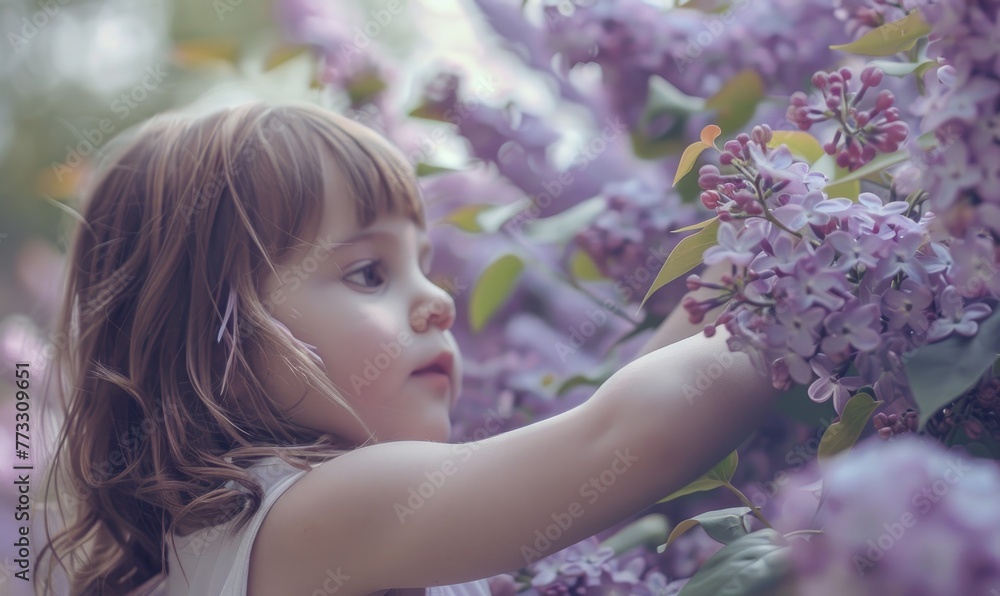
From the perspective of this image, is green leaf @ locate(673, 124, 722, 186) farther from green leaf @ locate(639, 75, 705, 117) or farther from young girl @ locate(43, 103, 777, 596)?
green leaf @ locate(639, 75, 705, 117)

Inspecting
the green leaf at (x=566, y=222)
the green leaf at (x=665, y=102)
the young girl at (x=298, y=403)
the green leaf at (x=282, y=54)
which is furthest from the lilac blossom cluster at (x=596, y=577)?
the green leaf at (x=282, y=54)

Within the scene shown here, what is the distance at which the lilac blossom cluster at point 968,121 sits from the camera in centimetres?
39

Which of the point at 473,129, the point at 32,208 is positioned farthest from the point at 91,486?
the point at 32,208

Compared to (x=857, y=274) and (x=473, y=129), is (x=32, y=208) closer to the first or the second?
(x=473, y=129)

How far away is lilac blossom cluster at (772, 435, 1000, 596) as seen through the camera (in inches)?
14.8

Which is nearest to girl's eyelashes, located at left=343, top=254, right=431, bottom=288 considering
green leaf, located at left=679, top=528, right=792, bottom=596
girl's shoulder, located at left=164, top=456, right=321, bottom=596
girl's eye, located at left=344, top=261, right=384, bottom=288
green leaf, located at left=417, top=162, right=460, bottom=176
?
girl's eye, located at left=344, top=261, right=384, bottom=288

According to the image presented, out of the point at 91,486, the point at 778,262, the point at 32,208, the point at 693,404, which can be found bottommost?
the point at 32,208

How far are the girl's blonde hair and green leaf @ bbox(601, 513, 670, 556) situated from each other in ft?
0.97

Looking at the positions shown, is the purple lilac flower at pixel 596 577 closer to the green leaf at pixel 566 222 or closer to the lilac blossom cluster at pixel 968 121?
the green leaf at pixel 566 222

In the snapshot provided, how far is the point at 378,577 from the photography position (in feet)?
2.09

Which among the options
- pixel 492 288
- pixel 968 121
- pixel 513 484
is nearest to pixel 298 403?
pixel 513 484

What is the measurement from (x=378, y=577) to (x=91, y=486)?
1.04 feet

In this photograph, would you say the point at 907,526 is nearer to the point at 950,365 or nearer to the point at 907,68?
the point at 950,365

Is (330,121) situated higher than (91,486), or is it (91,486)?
(330,121)
